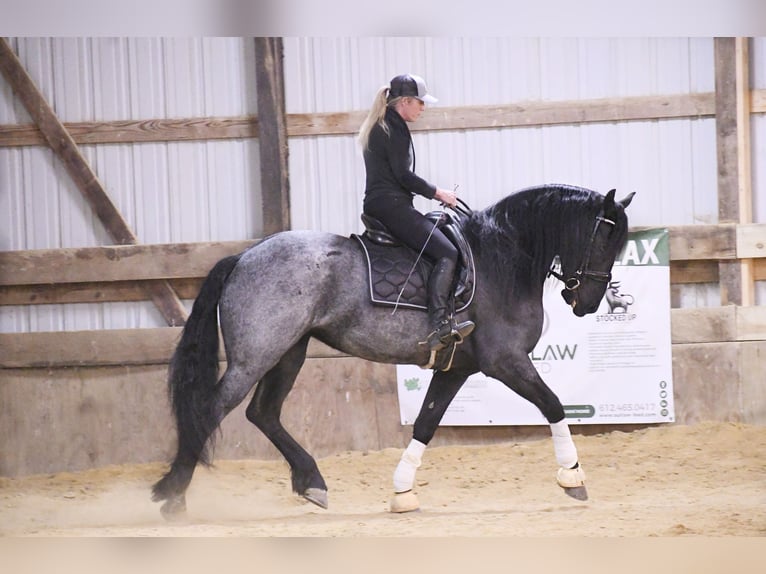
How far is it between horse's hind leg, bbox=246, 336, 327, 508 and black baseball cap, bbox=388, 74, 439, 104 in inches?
48.0

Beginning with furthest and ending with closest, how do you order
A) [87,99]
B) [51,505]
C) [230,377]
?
[87,99] < [51,505] < [230,377]

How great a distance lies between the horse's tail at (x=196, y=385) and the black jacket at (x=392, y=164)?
747 millimetres

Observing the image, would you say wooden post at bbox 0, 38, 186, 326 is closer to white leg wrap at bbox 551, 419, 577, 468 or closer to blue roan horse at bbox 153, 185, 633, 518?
blue roan horse at bbox 153, 185, 633, 518

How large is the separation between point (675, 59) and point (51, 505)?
426 centimetres

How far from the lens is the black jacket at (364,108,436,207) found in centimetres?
480

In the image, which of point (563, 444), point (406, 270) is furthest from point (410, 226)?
point (563, 444)

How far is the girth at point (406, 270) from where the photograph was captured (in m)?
4.76

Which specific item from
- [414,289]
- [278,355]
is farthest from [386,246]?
[278,355]

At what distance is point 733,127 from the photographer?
5.96m

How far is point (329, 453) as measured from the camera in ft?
20.4

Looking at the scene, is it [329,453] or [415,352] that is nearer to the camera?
[415,352]

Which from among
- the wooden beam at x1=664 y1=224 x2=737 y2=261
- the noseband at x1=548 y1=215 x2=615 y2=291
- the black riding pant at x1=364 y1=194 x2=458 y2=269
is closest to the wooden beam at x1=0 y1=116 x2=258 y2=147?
the black riding pant at x1=364 y1=194 x2=458 y2=269

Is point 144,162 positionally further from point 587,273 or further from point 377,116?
point 587,273

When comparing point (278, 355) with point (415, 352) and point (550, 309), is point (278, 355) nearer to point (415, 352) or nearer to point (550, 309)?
point (415, 352)
